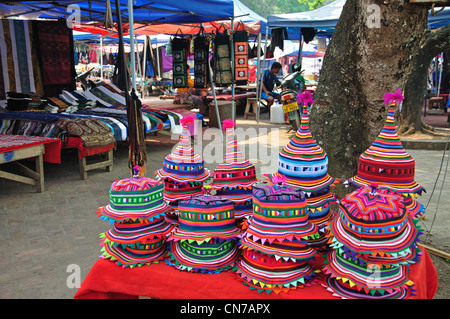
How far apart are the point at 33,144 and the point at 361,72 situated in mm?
3791

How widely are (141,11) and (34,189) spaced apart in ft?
12.8

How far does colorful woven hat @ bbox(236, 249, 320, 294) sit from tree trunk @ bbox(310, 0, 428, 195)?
1421mm

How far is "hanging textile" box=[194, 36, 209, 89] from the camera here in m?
7.60

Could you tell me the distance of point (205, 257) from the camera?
6.12 ft

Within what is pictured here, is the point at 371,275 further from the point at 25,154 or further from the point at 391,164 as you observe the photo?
the point at 25,154

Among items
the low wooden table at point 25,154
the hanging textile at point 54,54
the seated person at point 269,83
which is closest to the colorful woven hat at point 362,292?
the low wooden table at point 25,154

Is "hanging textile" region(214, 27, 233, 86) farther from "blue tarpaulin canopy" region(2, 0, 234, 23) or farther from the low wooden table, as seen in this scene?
the low wooden table

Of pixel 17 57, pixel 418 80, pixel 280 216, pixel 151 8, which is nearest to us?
pixel 280 216

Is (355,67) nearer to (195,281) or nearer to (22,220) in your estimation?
(195,281)

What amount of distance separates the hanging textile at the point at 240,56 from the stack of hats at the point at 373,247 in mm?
6468

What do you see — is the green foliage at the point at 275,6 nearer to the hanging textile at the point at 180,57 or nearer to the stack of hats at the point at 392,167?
the hanging textile at the point at 180,57

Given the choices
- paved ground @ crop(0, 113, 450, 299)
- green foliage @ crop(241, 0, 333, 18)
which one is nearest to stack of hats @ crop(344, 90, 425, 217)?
paved ground @ crop(0, 113, 450, 299)

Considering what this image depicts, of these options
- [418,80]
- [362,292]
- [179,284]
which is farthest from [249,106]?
[362,292]

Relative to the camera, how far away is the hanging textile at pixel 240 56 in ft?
25.5
